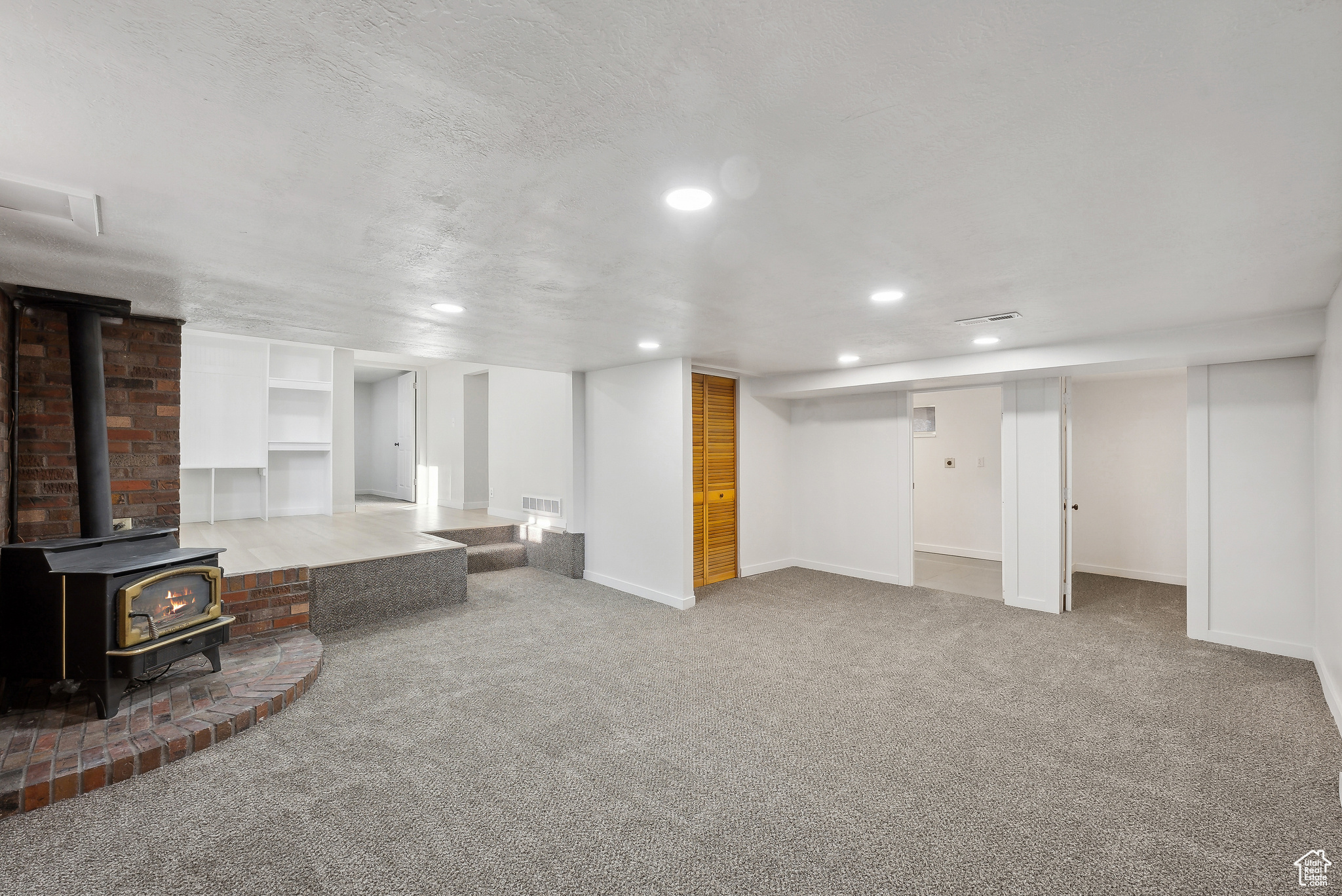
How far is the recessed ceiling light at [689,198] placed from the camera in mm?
1823

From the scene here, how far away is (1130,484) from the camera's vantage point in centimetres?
627

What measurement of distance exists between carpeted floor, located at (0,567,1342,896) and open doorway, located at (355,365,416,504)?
22.8ft

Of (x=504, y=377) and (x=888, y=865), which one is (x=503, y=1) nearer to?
(x=888, y=865)

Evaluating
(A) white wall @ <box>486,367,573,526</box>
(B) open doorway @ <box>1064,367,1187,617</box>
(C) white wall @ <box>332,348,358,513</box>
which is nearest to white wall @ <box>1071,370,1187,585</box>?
(B) open doorway @ <box>1064,367,1187,617</box>

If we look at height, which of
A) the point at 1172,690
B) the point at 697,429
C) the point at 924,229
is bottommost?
the point at 1172,690

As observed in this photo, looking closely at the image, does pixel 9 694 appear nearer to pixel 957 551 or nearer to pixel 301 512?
pixel 301 512

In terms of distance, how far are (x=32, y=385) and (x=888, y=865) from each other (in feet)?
15.1

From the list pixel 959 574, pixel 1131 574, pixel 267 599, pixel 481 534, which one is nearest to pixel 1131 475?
pixel 1131 574

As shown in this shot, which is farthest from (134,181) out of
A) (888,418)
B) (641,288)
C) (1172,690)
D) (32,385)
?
(888,418)

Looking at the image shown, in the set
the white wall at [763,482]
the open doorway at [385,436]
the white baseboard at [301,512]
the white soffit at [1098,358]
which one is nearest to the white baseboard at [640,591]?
the white wall at [763,482]

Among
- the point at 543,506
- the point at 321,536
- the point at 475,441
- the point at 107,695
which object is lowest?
the point at 107,695

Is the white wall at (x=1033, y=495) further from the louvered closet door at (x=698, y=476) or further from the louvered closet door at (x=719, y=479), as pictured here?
the louvered closet door at (x=698, y=476)

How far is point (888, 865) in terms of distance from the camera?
1.92 m

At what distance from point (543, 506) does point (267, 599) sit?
10.8 ft
